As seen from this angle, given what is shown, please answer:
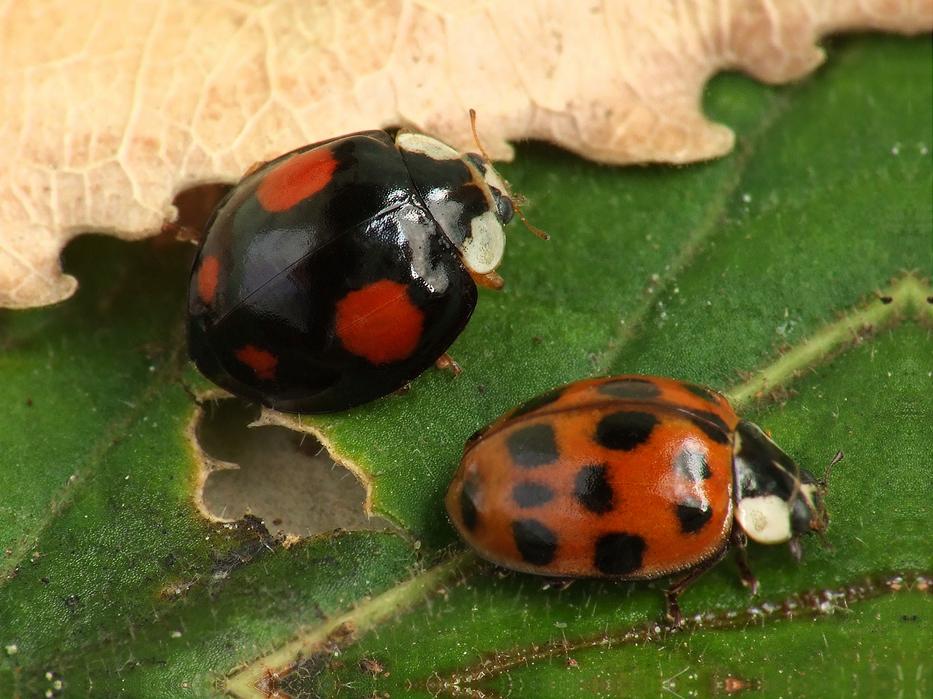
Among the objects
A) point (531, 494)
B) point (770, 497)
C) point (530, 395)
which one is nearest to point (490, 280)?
point (530, 395)

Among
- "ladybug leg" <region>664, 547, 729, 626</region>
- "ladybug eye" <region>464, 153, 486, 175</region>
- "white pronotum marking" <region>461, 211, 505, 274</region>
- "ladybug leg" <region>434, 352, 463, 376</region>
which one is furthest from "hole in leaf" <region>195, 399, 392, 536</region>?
"ladybug eye" <region>464, 153, 486, 175</region>

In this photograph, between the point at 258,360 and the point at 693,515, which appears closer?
the point at 693,515

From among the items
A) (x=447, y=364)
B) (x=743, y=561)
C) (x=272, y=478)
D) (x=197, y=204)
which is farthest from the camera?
(x=197, y=204)

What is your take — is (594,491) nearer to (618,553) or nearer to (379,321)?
(618,553)

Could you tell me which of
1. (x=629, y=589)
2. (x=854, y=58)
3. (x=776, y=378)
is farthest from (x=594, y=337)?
(x=854, y=58)

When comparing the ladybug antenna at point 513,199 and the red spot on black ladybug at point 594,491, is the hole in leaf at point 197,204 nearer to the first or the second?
the ladybug antenna at point 513,199

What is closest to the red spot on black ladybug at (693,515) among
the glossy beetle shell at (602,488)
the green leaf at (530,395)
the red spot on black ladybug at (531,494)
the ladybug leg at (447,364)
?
the glossy beetle shell at (602,488)

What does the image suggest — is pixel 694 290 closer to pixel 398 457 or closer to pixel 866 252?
pixel 866 252
